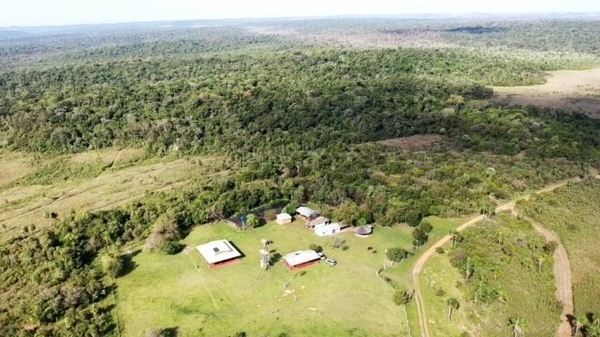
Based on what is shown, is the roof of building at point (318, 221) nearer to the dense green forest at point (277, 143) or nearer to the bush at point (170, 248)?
the dense green forest at point (277, 143)

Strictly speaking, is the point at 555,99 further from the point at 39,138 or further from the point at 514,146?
the point at 39,138

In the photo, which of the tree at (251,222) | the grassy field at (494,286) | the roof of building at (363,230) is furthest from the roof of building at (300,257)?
the grassy field at (494,286)

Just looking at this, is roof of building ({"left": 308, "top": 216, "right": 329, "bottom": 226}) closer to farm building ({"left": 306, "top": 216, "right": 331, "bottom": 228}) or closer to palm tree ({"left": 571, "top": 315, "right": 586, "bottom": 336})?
farm building ({"left": 306, "top": 216, "right": 331, "bottom": 228})

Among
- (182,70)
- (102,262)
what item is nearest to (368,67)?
(182,70)

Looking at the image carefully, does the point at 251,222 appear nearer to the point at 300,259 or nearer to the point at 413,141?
the point at 300,259

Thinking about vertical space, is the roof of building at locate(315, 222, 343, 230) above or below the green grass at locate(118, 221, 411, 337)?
above

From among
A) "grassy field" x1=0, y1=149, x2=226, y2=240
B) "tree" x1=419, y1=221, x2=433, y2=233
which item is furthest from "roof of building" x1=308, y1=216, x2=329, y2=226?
"grassy field" x1=0, y1=149, x2=226, y2=240
